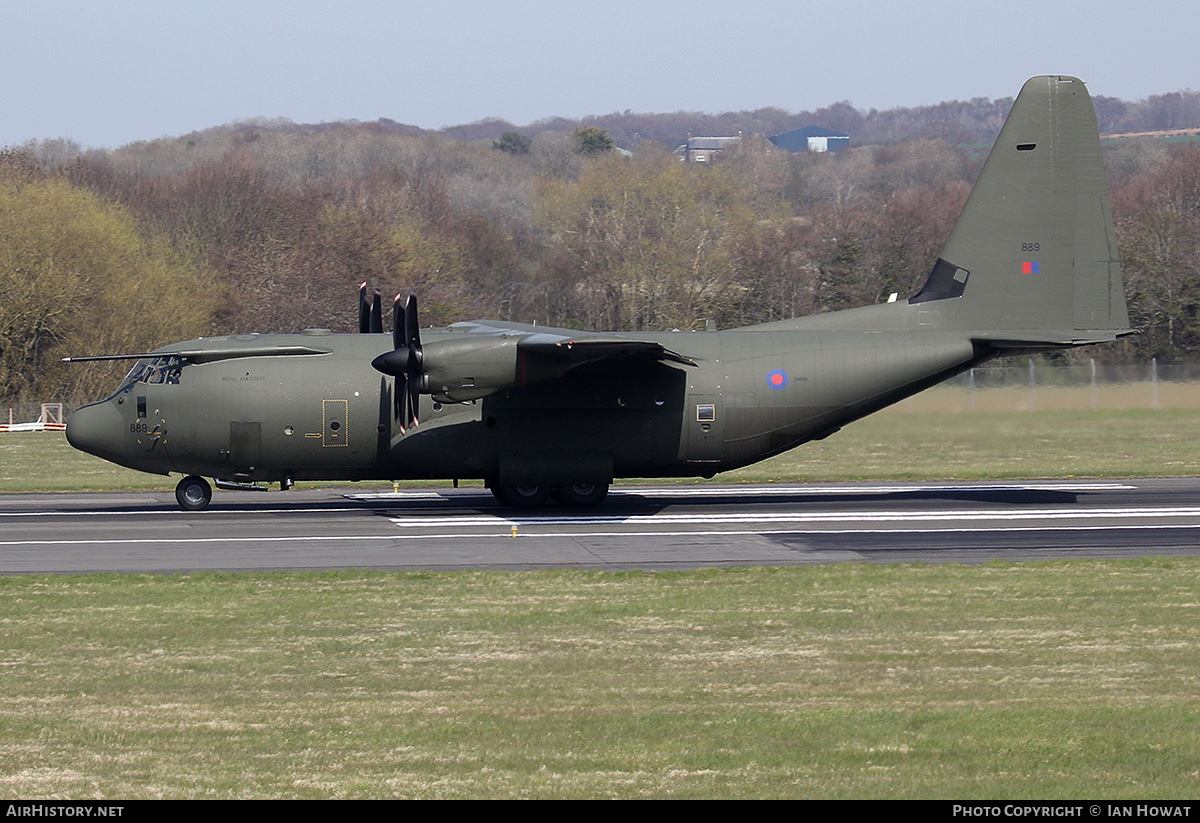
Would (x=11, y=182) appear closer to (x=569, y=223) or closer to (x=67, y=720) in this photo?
(x=569, y=223)

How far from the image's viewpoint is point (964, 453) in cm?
3569

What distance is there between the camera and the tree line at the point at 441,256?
59.9 meters

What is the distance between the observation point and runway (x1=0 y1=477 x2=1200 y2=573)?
2078cm

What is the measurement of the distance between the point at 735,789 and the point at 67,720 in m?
6.11

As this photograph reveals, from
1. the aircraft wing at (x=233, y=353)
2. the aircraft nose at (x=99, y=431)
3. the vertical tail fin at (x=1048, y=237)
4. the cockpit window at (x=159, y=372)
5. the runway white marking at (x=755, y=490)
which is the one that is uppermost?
the vertical tail fin at (x=1048, y=237)

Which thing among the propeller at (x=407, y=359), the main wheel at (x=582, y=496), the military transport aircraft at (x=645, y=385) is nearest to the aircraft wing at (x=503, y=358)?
the propeller at (x=407, y=359)

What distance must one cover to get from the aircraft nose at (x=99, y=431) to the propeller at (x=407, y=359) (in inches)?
239

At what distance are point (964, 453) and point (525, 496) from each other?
15.2m

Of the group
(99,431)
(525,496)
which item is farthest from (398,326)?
(99,431)

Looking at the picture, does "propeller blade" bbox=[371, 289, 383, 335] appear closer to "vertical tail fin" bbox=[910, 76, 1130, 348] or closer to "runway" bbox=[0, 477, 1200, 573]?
"runway" bbox=[0, 477, 1200, 573]

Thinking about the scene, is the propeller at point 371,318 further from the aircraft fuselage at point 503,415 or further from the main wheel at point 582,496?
the main wheel at point 582,496

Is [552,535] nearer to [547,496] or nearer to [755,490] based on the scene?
[547,496]

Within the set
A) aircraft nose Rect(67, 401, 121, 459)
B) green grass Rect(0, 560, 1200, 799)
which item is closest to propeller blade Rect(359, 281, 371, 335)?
aircraft nose Rect(67, 401, 121, 459)

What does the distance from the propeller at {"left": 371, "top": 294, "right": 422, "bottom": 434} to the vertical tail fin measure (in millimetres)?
11912
